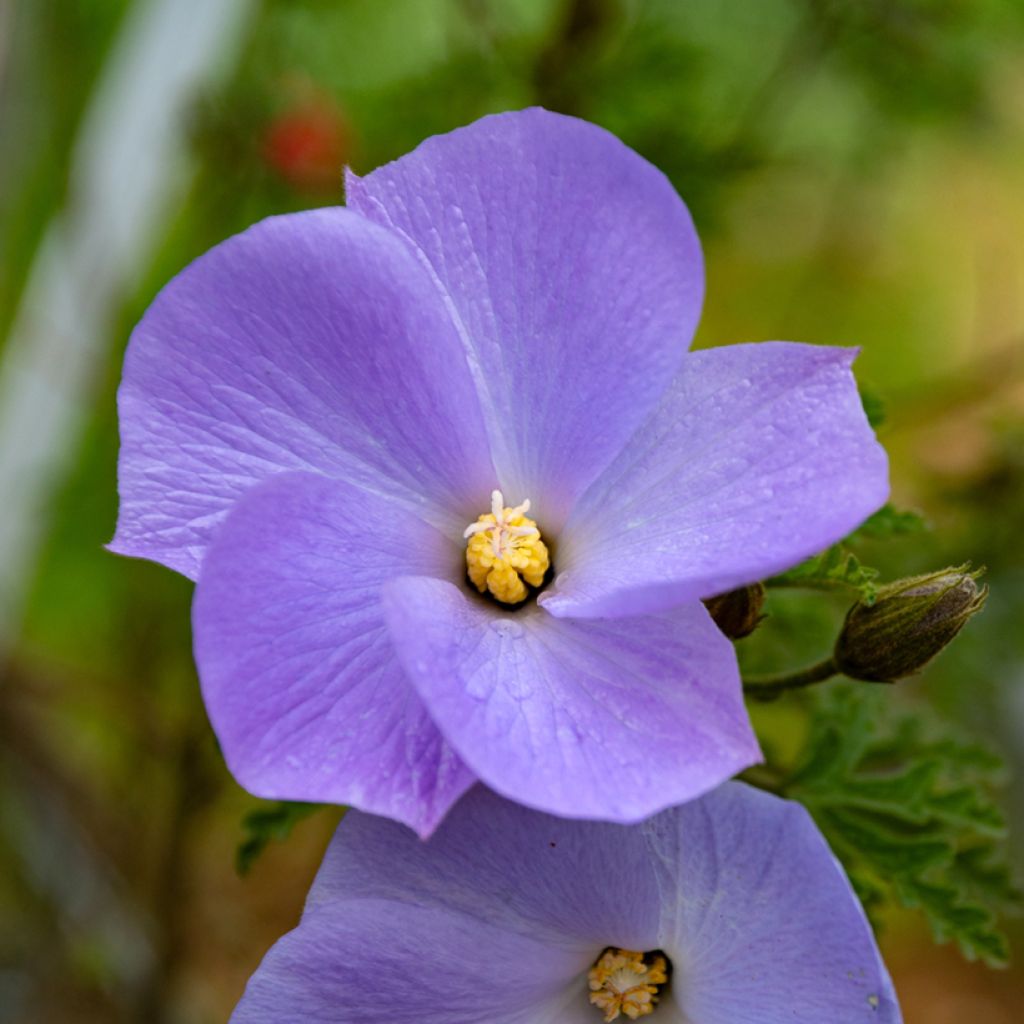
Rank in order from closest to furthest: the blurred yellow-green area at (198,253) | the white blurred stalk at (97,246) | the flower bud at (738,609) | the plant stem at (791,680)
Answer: the flower bud at (738,609) → the plant stem at (791,680) → the blurred yellow-green area at (198,253) → the white blurred stalk at (97,246)

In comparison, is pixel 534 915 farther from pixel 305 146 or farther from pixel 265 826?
pixel 305 146

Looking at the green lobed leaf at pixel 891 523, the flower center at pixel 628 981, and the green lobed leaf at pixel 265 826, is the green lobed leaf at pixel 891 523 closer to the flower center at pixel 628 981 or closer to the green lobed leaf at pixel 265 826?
the flower center at pixel 628 981

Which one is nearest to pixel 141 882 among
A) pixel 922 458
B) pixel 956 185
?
pixel 922 458

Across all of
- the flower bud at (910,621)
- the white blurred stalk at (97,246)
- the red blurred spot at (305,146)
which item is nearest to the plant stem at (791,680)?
the flower bud at (910,621)

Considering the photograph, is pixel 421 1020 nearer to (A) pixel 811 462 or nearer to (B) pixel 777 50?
(A) pixel 811 462

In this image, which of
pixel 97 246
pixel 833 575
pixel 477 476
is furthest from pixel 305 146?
pixel 833 575

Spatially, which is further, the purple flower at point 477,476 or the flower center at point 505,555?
the flower center at point 505,555

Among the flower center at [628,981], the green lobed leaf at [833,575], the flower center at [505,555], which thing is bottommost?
the flower center at [628,981]
